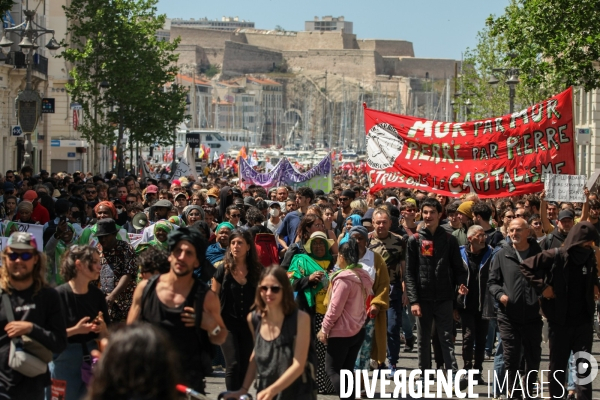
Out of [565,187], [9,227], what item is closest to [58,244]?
[9,227]

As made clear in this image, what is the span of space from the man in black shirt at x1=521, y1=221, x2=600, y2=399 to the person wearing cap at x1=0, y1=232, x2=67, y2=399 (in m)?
3.84

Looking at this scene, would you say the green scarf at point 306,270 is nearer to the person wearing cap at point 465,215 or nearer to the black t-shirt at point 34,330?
the person wearing cap at point 465,215

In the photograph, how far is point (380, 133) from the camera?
15422 millimetres

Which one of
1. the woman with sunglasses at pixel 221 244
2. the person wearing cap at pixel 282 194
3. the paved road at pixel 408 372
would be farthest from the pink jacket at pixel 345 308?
the person wearing cap at pixel 282 194

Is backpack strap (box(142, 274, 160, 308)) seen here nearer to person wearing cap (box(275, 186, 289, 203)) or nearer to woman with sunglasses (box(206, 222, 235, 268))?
woman with sunglasses (box(206, 222, 235, 268))

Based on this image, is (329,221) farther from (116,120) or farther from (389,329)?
(116,120)

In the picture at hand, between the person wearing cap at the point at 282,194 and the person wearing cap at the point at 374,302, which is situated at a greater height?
the person wearing cap at the point at 282,194

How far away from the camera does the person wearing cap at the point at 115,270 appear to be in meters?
8.64

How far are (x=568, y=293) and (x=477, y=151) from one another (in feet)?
17.9

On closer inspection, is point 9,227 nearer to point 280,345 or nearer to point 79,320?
point 79,320

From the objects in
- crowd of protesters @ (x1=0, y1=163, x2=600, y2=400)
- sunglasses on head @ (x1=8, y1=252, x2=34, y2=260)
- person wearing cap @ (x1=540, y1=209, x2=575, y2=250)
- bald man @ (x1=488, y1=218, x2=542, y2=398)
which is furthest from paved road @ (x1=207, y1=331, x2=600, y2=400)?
sunglasses on head @ (x1=8, y1=252, x2=34, y2=260)

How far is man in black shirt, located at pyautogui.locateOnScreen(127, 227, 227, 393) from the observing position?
670 centimetres

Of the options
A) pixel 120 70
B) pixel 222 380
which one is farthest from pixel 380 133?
pixel 120 70

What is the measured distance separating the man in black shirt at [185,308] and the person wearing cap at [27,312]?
0.41 m
